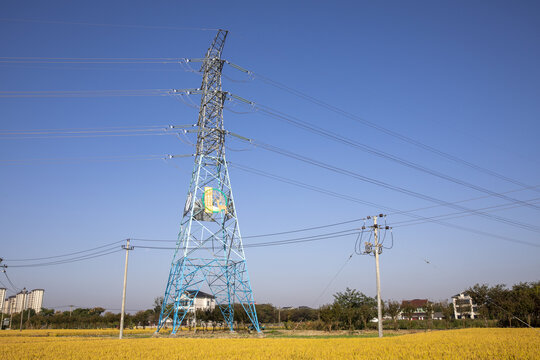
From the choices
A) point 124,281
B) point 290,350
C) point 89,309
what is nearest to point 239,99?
point 124,281

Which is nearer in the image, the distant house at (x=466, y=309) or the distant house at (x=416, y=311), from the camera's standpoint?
the distant house at (x=416, y=311)

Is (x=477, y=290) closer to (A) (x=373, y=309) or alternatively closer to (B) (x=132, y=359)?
(A) (x=373, y=309)

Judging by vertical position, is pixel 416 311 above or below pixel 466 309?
below

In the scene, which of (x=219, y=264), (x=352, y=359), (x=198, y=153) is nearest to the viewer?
(x=352, y=359)

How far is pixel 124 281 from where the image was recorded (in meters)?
36.4

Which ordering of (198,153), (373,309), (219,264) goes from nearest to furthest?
(219,264) < (198,153) < (373,309)

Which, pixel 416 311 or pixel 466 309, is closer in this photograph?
pixel 466 309

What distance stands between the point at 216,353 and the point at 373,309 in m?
42.5

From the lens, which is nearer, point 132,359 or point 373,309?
point 132,359

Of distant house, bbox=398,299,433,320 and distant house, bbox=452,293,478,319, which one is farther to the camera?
distant house, bbox=452,293,478,319

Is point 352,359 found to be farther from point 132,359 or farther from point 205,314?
point 205,314

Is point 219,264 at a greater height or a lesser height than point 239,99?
lesser

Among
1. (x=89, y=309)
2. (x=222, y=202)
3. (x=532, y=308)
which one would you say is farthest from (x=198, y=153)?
(x=89, y=309)

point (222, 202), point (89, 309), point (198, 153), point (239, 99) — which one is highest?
point (239, 99)
